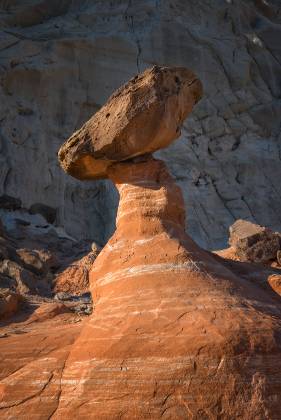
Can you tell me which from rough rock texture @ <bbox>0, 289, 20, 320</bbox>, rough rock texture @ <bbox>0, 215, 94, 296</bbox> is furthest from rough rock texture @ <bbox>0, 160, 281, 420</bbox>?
rough rock texture @ <bbox>0, 215, 94, 296</bbox>

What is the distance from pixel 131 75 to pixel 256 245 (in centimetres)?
1749

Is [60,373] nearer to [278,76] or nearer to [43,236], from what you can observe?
[43,236]

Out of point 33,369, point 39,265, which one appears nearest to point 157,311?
point 33,369

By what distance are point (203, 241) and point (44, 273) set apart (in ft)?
35.8

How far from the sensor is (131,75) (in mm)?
26531

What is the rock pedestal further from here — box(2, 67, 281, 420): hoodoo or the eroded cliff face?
the eroded cliff face

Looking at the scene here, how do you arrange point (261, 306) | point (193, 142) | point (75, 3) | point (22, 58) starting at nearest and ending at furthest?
1. point (261, 306)
2. point (22, 58)
3. point (193, 142)
4. point (75, 3)

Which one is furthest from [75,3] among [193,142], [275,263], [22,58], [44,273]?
[275,263]

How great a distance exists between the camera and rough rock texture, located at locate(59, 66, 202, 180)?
609 cm

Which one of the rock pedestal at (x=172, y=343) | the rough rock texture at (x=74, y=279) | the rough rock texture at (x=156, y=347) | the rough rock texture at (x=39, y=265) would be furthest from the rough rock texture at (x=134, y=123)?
the rough rock texture at (x=74, y=279)

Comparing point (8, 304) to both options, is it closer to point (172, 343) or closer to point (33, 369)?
point (33, 369)

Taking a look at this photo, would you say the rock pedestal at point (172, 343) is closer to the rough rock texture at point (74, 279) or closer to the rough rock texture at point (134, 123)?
the rough rock texture at point (134, 123)

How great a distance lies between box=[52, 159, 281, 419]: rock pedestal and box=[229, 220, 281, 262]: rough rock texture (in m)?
5.11

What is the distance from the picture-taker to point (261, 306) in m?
4.88
